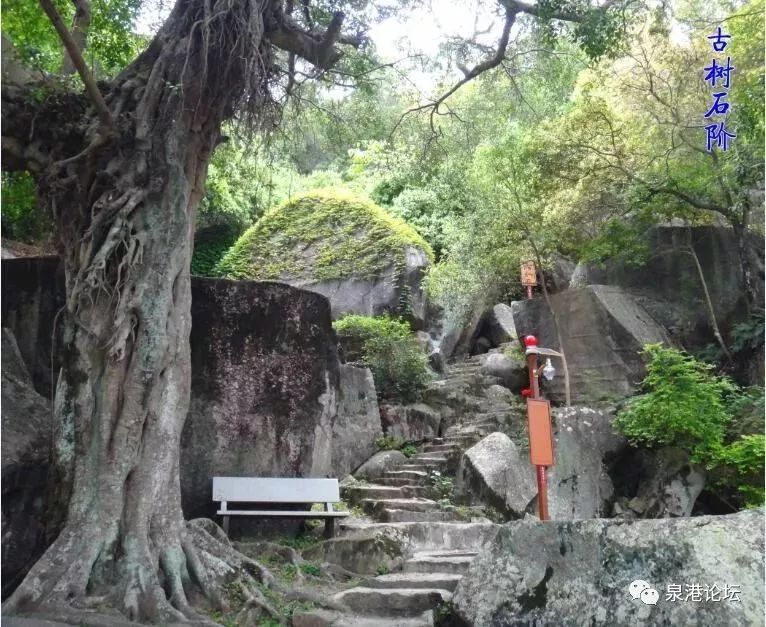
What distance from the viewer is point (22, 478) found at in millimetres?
6117

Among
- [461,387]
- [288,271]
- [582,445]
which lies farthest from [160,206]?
[288,271]

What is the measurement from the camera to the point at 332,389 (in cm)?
920

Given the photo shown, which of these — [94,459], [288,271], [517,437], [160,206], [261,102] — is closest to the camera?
[94,459]

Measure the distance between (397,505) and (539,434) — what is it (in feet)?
7.91

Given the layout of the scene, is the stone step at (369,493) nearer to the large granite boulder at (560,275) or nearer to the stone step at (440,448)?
the stone step at (440,448)

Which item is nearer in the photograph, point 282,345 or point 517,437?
point 282,345

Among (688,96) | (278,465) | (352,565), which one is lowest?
(352,565)

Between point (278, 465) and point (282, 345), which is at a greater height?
point (282, 345)

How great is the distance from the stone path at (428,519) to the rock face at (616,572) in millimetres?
781

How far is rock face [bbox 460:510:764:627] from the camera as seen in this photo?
4.20 m

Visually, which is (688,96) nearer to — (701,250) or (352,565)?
(701,250)

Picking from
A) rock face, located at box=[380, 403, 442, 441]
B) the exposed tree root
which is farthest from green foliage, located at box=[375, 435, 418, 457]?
the exposed tree root

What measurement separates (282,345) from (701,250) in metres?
9.46

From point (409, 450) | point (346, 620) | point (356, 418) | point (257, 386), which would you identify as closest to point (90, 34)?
point (257, 386)
